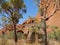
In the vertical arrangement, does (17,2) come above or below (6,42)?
above

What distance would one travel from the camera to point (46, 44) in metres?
21.8

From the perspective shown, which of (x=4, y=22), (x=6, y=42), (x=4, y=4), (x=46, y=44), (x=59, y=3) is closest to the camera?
(x=6, y=42)

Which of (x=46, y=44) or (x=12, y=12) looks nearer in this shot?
(x=46, y=44)

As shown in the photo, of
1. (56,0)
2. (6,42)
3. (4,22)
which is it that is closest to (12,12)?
(4,22)

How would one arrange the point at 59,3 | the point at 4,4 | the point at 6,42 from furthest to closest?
the point at 4,4 → the point at 59,3 → the point at 6,42

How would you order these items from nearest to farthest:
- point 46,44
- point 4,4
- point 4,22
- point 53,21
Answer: point 46,44, point 4,4, point 4,22, point 53,21

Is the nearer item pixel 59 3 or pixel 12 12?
pixel 59 3

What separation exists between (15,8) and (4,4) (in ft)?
6.36

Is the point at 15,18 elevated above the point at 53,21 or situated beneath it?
elevated above

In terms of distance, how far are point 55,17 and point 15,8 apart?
3376 cm

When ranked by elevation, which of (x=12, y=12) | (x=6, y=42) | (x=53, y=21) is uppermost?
(x=12, y=12)

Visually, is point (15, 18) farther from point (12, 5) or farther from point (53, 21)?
point (53, 21)

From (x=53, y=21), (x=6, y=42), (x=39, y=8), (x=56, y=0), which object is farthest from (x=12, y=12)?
(x=53, y=21)

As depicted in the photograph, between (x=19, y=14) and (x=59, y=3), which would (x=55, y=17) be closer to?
(x=19, y=14)
